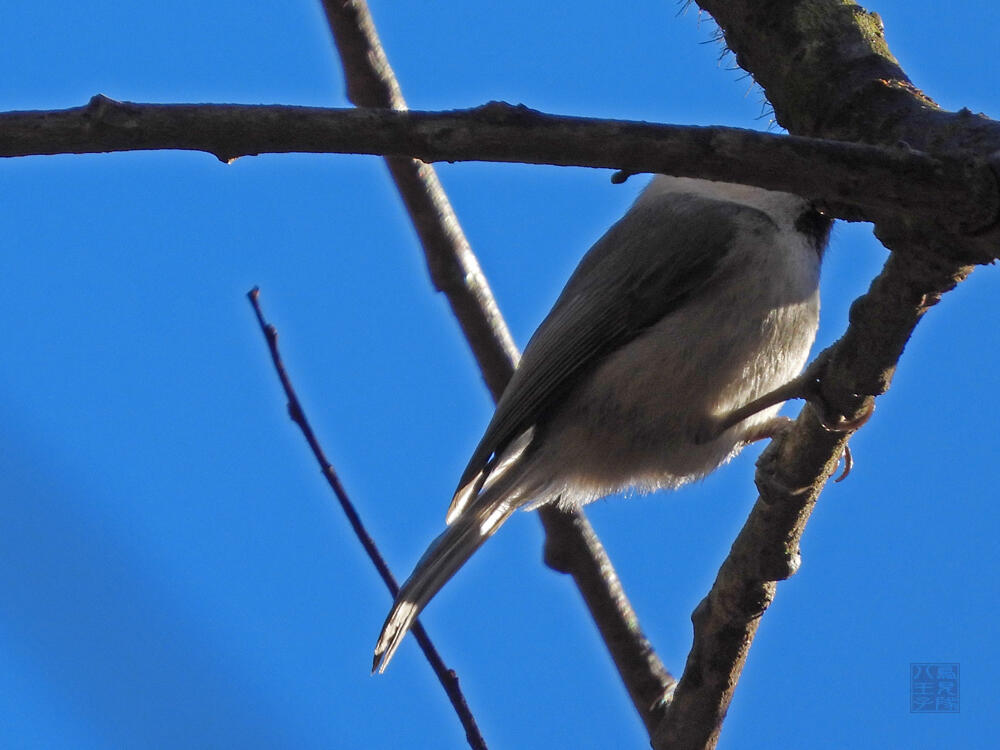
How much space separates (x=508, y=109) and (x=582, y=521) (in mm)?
2188

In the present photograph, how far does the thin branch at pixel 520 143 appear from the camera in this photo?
155cm

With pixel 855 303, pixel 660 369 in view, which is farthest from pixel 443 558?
pixel 855 303

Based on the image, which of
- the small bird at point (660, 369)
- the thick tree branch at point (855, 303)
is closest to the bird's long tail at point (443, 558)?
the small bird at point (660, 369)

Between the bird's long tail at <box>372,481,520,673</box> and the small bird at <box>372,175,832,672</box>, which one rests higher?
the small bird at <box>372,175,832,672</box>

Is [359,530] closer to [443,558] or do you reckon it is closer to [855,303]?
[443,558]

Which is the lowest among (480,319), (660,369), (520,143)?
(660,369)

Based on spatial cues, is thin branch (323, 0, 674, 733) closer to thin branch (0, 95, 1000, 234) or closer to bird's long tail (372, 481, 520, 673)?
bird's long tail (372, 481, 520, 673)

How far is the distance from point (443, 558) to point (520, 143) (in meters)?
1.66

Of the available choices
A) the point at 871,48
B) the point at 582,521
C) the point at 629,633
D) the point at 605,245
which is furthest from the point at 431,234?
the point at 871,48

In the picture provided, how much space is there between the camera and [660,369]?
3127 millimetres

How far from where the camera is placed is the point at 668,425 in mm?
3189

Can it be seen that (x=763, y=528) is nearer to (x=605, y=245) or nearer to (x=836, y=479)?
(x=836, y=479)

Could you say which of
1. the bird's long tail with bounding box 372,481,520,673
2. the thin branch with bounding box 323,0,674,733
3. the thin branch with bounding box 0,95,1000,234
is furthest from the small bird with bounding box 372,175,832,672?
the thin branch with bounding box 0,95,1000,234

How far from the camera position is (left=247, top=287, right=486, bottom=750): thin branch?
92.9 inches
